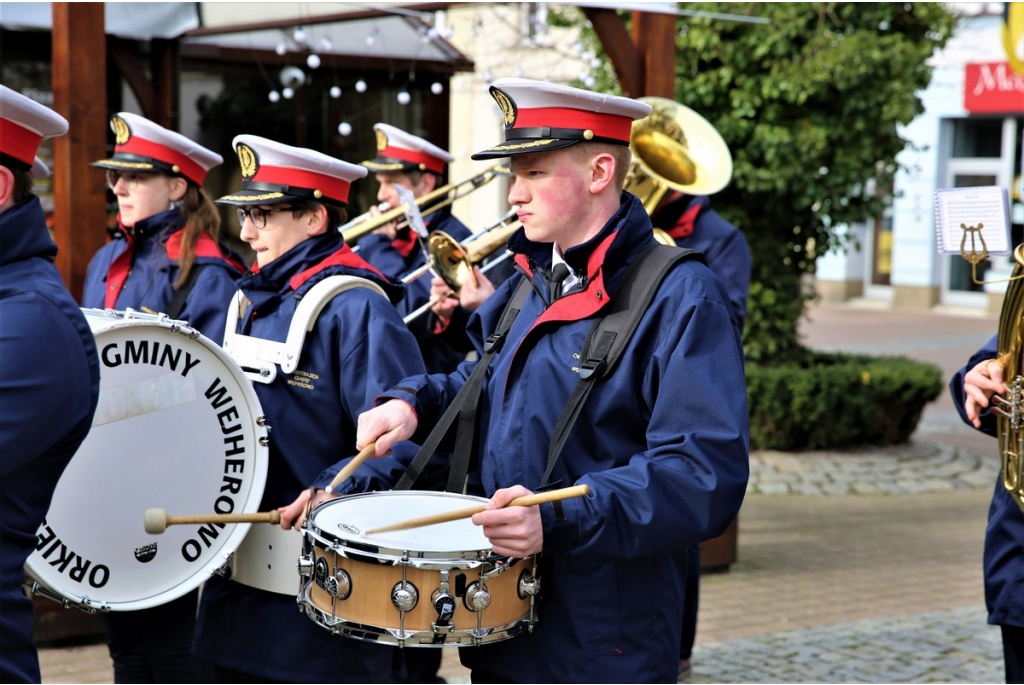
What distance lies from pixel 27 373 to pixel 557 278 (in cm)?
115

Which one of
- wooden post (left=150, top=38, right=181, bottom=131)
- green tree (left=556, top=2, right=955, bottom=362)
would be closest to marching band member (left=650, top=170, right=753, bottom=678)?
green tree (left=556, top=2, right=955, bottom=362)

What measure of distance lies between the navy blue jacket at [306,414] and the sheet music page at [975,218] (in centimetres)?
147

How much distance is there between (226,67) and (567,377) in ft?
27.5

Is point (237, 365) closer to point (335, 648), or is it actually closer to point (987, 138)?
point (335, 648)

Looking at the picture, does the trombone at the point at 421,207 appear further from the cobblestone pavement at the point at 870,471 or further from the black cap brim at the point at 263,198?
the cobblestone pavement at the point at 870,471

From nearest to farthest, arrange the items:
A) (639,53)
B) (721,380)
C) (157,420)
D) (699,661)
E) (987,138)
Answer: (721,380), (157,420), (699,661), (639,53), (987,138)

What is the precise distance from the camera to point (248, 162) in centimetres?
Answer: 371

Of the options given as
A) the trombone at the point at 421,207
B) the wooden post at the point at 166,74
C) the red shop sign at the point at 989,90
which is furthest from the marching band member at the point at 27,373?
the red shop sign at the point at 989,90

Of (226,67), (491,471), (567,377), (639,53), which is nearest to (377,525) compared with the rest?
(491,471)

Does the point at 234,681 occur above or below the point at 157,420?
below

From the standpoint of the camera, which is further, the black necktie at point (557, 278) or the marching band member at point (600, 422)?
the black necktie at point (557, 278)

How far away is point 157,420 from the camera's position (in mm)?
3279

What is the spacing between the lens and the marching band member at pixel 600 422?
Answer: 2410mm

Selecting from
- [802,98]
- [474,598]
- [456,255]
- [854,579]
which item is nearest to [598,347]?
[474,598]
